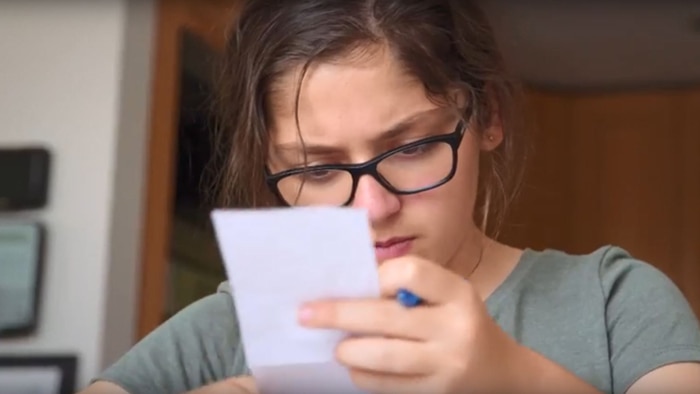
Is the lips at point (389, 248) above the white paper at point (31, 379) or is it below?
above

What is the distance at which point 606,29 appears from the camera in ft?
7.71

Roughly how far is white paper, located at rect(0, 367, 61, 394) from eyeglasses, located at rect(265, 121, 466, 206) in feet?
2.94

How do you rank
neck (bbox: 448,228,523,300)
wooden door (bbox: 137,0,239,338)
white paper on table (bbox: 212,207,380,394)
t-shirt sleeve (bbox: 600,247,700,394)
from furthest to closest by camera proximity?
1. wooden door (bbox: 137,0,239,338)
2. neck (bbox: 448,228,523,300)
3. t-shirt sleeve (bbox: 600,247,700,394)
4. white paper on table (bbox: 212,207,380,394)

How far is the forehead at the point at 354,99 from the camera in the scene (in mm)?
594

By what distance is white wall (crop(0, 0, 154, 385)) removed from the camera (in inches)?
57.3

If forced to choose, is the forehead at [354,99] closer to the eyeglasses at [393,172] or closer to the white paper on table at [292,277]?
the eyeglasses at [393,172]

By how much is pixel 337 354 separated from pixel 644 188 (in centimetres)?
234

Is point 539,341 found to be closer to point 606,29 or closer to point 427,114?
point 427,114

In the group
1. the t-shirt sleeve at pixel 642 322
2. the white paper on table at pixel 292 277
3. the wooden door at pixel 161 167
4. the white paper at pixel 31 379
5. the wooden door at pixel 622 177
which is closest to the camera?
the white paper on table at pixel 292 277

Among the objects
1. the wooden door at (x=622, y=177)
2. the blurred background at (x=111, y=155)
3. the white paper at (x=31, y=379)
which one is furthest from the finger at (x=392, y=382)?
the wooden door at (x=622, y=177)

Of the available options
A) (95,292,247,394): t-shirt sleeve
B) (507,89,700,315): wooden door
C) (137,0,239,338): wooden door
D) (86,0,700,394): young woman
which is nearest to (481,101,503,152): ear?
(86,0,700,394): young woman

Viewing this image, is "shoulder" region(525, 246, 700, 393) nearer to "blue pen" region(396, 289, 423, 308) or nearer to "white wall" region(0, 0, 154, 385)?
"blue pen" region(396, 289, 423, 308)

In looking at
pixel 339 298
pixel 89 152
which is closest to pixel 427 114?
pixel 339 298

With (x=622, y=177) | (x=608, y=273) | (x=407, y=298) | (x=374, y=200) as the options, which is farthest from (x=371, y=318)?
(x=622, y=177)
